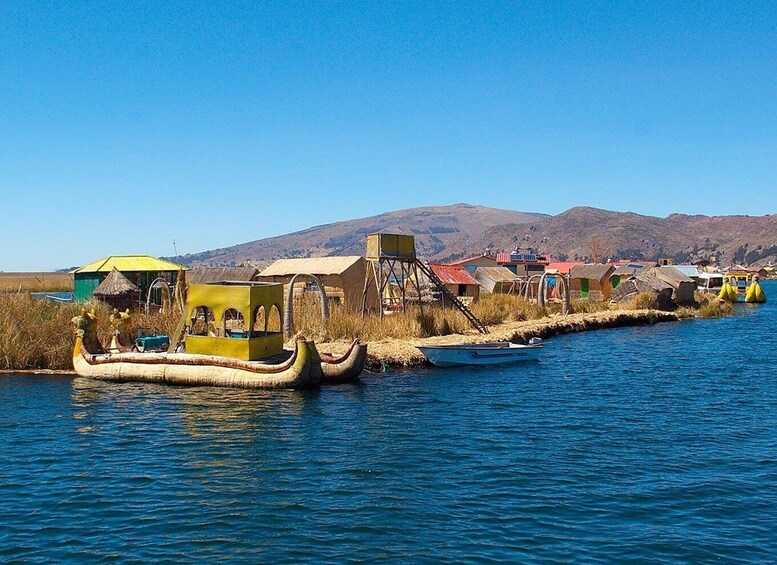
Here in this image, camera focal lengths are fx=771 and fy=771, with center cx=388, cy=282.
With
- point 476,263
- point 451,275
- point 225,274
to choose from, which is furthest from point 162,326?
point 476,263

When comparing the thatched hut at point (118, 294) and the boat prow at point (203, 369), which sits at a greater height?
the thatched hut at point (118, 294)

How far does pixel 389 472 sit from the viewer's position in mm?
14438

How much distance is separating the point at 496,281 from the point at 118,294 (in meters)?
29.6

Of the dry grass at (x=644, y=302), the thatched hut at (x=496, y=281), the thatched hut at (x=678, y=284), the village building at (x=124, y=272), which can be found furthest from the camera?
the thatched hut at (x=678, y=284)

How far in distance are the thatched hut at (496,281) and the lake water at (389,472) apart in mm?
32853

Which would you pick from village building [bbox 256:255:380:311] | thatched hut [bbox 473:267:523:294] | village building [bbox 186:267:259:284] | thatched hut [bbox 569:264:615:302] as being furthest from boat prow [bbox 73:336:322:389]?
thatched hut [bbox 569:264:615:302]

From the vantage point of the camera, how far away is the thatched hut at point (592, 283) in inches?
2387

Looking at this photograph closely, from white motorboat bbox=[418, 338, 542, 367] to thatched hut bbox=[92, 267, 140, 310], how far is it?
16608 mm

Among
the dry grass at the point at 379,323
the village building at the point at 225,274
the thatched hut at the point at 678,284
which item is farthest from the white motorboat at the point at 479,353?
the thatched hut at the point at 678,284

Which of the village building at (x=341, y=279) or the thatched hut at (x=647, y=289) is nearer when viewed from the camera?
the village building at (x=341, y=279)

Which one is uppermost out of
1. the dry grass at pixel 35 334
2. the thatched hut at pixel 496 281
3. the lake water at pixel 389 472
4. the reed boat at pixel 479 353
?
the thatched hut at pixel 496 281

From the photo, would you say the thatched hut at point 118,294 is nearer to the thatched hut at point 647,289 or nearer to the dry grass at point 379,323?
Result: the dry grass at point 379,323

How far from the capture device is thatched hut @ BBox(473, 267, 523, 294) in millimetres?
57481

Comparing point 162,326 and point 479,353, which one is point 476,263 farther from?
point 162,326
